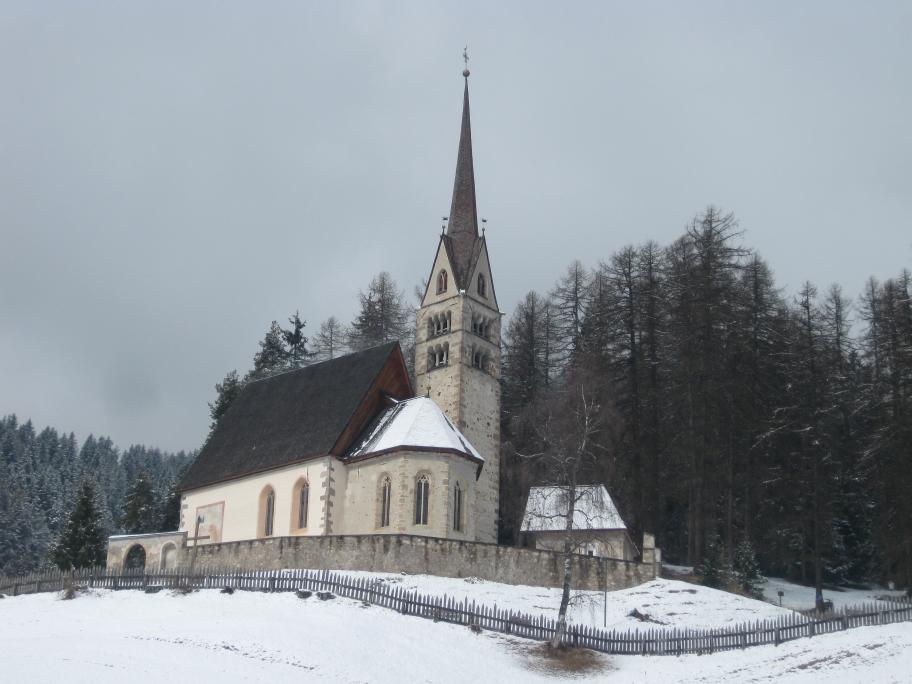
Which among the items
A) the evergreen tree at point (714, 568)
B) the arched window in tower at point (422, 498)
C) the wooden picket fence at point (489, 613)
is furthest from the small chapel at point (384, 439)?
the evergreen tree at point (714, 568)

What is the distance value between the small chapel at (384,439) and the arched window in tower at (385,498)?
0.13 feet

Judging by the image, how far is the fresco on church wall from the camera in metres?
50.0

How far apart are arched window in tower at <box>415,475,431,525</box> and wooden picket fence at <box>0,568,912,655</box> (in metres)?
5.95

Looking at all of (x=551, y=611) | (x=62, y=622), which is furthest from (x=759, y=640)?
(x=62, y=622)

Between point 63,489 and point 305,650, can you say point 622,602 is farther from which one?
point 63,489

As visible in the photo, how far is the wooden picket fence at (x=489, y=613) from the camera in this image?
31.3 metres

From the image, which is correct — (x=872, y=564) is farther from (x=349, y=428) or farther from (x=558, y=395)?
(x=349, y=428)

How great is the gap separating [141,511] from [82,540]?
7213mm

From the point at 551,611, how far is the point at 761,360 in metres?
23.1

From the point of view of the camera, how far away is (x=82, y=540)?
177ft

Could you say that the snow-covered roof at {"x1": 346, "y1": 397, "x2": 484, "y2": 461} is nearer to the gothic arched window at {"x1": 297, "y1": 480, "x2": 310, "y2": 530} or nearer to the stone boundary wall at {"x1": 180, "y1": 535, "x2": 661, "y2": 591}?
the gothic arched window at {"x1": 297, "y1": 480, "x2": 310, "y2": 530}

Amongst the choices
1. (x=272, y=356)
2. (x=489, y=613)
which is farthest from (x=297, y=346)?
(x=489, y=613)

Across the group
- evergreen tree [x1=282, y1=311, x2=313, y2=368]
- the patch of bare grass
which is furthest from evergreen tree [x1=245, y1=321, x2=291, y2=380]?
the patch of bare grass

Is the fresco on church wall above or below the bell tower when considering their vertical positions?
below
